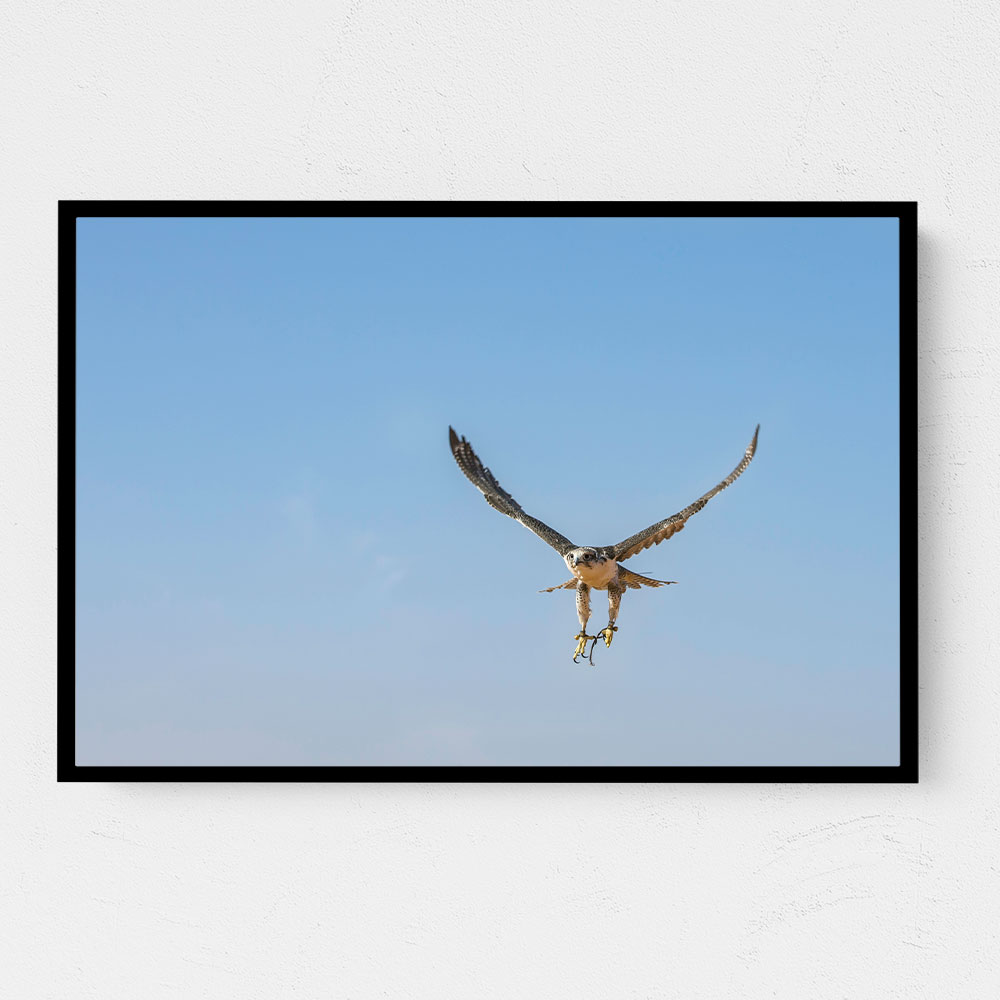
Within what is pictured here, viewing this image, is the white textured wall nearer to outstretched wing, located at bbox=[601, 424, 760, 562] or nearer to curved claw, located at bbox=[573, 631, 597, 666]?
curved claw, located at bbox=[573, 631, 597, 666]

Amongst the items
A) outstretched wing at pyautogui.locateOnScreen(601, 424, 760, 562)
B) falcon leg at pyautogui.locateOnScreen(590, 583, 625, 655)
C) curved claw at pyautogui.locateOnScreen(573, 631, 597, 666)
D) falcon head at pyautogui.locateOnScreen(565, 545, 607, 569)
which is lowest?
curved claw at pyautogui.locateOnScreen(573, 631, 597, 666)

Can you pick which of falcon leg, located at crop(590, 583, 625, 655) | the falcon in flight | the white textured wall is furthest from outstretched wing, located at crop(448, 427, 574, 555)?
the white textured wall

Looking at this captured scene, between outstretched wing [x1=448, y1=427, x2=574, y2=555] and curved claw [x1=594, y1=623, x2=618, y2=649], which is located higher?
outstretched wing [x1=448, y1=427, x2=574, y2=555]

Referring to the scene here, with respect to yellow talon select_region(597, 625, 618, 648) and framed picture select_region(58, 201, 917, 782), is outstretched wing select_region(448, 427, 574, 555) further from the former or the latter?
yellow talon select_region(597, 625, 618, 648)

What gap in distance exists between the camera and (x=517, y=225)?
2262 millimetres

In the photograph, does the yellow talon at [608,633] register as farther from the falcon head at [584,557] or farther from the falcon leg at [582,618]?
the falcon head at [584,557]

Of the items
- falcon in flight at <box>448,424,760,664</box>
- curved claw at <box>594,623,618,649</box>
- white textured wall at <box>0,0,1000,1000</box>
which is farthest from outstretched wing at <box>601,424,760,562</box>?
white textured wall at <box>0,0,1000,1000</box>

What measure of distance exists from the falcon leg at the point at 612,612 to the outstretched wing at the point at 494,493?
0.11 m

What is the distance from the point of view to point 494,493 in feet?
7.32

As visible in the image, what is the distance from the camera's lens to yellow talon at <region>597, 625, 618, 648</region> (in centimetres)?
220

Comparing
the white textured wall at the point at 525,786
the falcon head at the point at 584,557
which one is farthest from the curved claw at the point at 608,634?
the white textured wall at the point at 525,786

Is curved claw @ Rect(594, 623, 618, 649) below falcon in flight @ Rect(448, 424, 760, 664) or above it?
below

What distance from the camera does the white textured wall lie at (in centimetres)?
223
